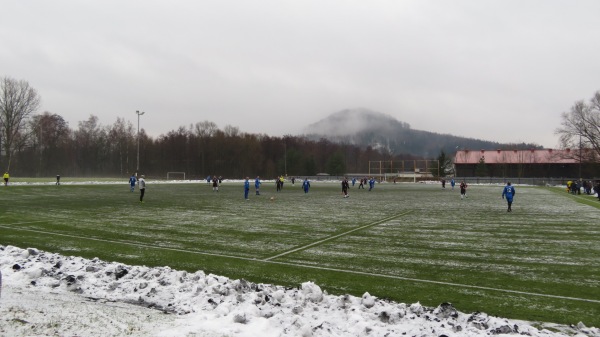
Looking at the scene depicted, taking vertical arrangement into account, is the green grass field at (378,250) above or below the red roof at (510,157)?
below

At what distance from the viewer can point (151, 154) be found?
117 meters

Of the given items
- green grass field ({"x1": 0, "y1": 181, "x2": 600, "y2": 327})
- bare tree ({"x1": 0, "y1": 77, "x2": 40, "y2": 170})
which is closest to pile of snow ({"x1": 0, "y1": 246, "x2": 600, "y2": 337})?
green grass field ({"x1": 0, "y1": 181, "x2": 600, "y2": 327})

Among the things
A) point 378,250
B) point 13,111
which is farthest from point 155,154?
point 378,250

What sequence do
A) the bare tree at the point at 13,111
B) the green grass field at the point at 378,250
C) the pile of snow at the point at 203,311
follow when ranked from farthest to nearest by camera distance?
the bare tree at the point at 13,111 → the green grass field at the point at 378,250 → the pile of snow at the point at 203,311

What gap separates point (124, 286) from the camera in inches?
288

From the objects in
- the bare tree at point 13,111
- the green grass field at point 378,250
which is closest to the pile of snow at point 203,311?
the green grass field at point 378,250

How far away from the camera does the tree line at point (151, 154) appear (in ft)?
321

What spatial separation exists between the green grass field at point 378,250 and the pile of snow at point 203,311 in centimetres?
91

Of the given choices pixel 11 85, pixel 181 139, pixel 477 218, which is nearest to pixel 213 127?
pixel 181 139

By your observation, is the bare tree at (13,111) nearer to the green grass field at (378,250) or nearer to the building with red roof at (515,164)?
the green grass field at (378,250)

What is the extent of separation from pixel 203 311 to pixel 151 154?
388 ft

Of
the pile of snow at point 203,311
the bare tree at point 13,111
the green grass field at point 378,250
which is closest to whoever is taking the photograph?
the pile of snow at point 203,311

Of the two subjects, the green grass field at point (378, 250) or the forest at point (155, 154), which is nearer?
the green grass field at point (378, 250)

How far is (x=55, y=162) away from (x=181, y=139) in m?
34.6
